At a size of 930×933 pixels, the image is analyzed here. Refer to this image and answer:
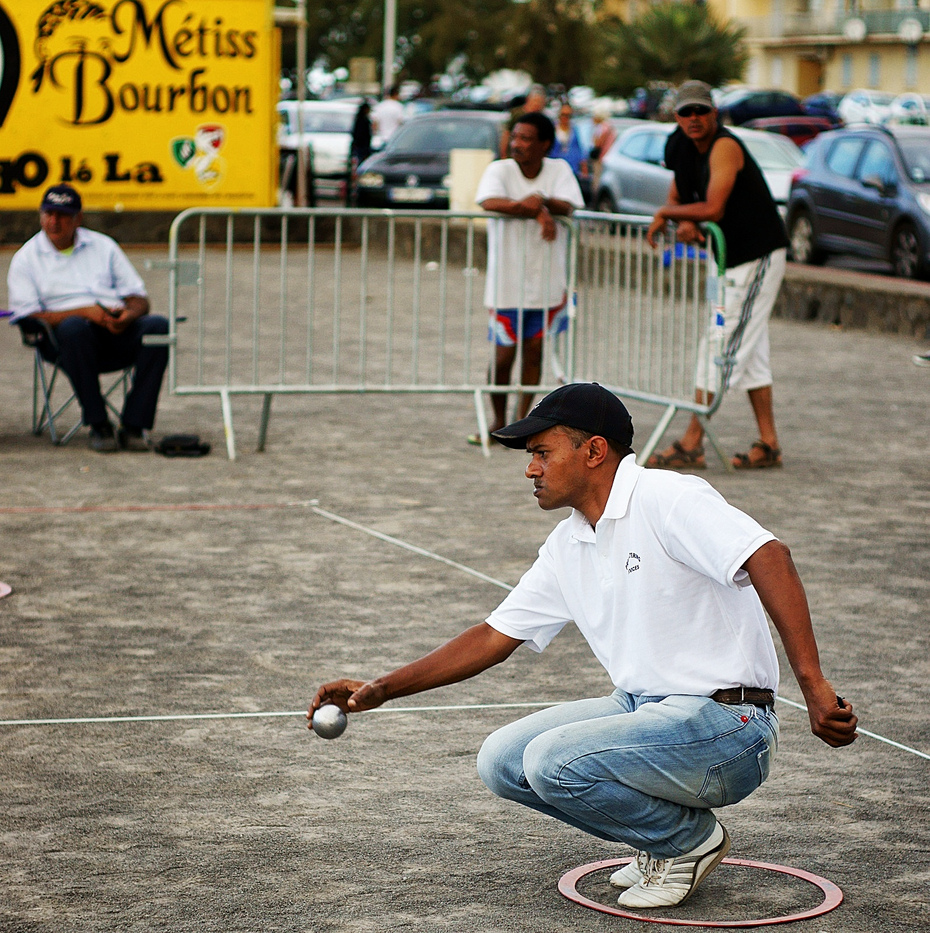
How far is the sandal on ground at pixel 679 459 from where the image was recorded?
8.67m

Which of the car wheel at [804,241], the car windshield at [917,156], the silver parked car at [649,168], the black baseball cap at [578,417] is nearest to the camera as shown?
the black baseball cap at [578,417]

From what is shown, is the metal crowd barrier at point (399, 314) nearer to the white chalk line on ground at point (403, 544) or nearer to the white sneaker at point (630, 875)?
the white chalk line on ground at point (403, 544)

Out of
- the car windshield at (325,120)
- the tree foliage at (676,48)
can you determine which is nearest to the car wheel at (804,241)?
the car windshield at (325,120)

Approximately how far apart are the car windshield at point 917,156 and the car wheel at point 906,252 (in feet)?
1.73

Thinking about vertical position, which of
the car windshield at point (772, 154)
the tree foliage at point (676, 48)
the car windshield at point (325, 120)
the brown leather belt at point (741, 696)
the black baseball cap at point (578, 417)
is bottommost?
the brown leather belt at point (741, 696)

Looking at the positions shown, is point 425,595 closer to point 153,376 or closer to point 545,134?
point 153,376

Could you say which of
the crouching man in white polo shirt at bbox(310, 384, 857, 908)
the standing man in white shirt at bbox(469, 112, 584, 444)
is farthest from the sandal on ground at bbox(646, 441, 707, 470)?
the crouching man in white polo shirt at bbox(310, 384, 857, 908)

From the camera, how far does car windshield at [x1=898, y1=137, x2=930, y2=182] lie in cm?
1648

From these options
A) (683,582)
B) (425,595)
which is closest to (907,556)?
(425,595)

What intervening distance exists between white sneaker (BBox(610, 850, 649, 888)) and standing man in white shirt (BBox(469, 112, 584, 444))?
5768 mm

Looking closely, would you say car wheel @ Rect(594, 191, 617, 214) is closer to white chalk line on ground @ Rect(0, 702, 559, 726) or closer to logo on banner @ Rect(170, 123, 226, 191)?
logo on banner @ Rect(170, 123, 226, 191)

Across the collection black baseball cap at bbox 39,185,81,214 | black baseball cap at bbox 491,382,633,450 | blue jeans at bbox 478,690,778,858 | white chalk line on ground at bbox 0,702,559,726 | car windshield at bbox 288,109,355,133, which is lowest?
white chalk line on ground at bbox 0,702,559,726

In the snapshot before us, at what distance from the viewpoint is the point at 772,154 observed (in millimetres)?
21500

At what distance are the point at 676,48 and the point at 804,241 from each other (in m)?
31.7
